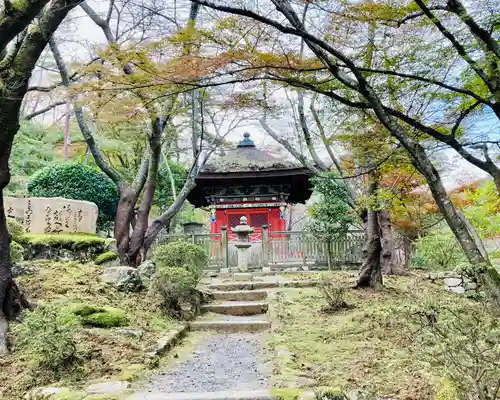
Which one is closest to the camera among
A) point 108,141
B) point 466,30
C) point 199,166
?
point 466,30

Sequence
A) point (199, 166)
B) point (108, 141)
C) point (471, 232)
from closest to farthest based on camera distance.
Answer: point (471, 232), point (199, 166), point (108, 141)

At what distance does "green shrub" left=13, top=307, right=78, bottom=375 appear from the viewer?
3957 mm

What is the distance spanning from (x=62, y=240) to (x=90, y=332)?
384 cm

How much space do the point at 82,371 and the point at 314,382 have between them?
7.45 ft

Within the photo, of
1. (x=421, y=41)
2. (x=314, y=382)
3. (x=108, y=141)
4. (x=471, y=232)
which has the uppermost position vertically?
(x=108, y=141)

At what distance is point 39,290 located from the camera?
6.38m

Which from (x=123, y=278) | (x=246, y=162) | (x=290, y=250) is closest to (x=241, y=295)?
(x=123, y=278)

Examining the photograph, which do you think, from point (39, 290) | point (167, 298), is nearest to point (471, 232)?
point (167, 298)

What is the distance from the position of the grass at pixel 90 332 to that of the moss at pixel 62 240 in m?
0.57

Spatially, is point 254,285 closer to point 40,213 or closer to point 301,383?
point 40,213

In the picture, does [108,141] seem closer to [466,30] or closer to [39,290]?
[39,290]

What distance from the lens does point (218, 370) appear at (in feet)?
16.3

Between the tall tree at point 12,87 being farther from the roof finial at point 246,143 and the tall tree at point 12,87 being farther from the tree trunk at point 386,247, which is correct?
the roof finial at point 246,143

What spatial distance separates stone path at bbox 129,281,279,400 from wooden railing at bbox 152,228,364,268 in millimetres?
5137
